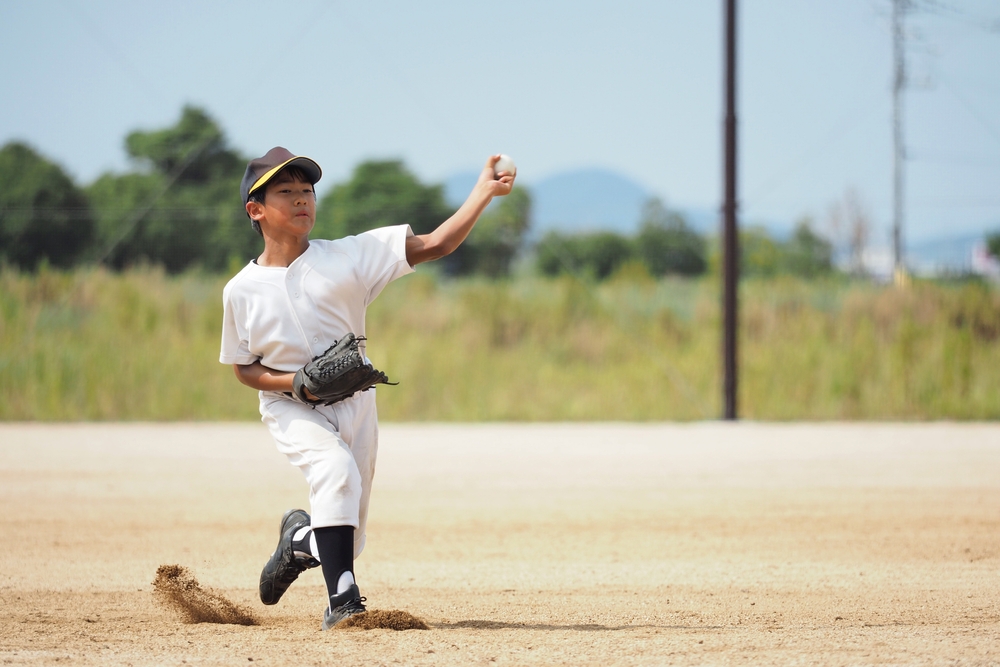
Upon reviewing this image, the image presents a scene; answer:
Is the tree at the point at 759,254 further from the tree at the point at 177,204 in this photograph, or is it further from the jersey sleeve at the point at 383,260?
the jersey sleeve at the point at 383,260

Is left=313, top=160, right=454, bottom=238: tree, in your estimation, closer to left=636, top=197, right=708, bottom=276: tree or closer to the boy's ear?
left=636, top=197, right=708, bottom=276: tree

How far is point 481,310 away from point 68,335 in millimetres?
5549

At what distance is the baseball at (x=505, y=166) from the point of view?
13.7 ft

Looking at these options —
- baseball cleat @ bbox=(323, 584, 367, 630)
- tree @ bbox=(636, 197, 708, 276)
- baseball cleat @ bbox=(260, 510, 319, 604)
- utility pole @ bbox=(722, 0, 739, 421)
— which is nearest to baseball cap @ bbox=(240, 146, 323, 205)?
baseball cleat @ bbox=(260, 510, 319, 604)

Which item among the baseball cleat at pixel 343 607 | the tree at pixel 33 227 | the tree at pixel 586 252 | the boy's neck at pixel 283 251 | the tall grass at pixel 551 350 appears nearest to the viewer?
the baseball cleat at pixel 343 607

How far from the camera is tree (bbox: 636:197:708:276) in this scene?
17.2m

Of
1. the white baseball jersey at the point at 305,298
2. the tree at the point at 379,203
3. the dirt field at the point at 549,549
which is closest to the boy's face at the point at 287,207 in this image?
the white baseball jersey at the point at 305,298

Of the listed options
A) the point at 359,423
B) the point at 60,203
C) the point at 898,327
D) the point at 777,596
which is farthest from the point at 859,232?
the point at 359,423

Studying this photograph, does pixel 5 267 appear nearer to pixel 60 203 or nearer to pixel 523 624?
pixel 60 203

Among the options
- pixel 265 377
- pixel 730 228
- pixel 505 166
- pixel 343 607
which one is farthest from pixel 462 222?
pixel 730 228

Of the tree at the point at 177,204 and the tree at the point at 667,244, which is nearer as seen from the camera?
the tree at the point at 177,204

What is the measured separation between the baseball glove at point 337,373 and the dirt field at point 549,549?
836 millimetres

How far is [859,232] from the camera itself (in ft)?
55.6

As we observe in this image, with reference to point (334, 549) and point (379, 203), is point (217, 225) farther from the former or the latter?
point (334, 549)
